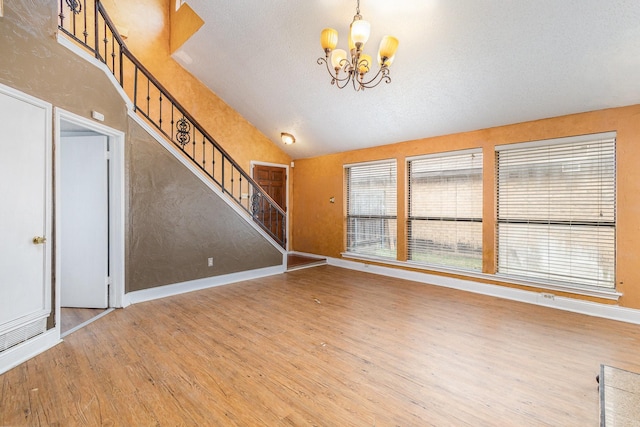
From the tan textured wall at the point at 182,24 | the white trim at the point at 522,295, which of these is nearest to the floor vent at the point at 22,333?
the tan textured wall at the point at 182,24

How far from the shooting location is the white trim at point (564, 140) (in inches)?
139

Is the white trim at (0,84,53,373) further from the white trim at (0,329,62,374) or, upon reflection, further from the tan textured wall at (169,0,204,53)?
the tan textured wall at (169,0,204,53)

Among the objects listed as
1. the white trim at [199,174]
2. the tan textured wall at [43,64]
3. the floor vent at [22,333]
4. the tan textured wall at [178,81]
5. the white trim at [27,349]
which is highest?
the tan textured wall at [178,81]

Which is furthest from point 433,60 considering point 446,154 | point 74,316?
point 74,316

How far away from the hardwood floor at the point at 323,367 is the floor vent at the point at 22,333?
0.67ft

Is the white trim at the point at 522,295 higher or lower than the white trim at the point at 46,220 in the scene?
lower

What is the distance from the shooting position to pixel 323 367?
237cm

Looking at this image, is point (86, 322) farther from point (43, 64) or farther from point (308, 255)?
point (308, 255)

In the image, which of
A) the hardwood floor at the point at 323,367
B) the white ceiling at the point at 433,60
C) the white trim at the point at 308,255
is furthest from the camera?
the white trim at the point at 308,255

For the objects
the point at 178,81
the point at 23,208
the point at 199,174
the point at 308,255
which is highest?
the point at 178,81

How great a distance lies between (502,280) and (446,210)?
1349 mm

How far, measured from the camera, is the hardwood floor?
183 centimetres

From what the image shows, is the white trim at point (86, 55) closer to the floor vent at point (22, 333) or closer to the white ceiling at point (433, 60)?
the white ceiling at point (433, 60)

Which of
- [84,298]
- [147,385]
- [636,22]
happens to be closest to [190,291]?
[84,298]
